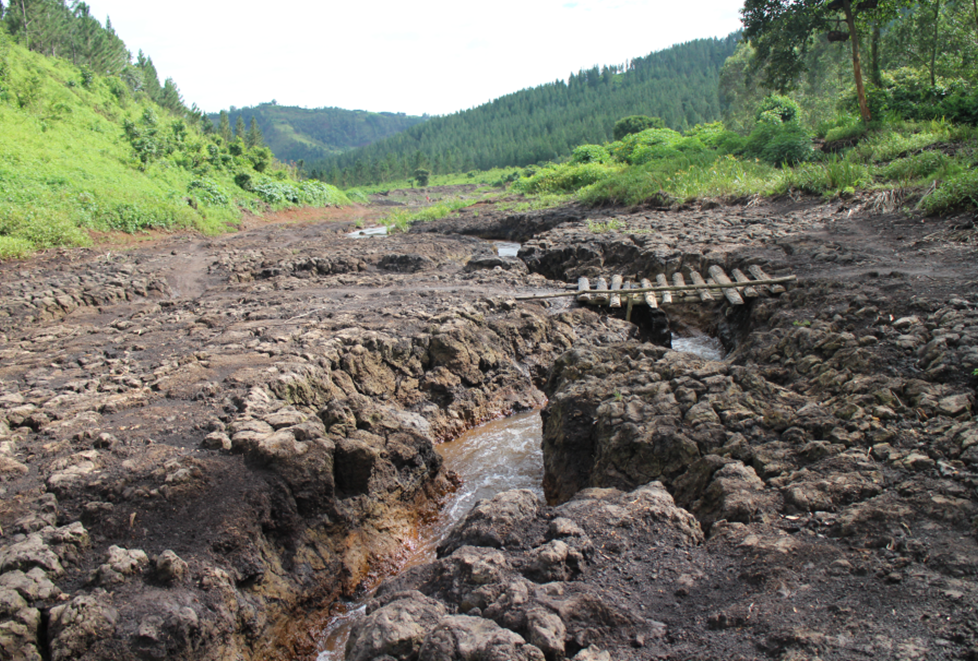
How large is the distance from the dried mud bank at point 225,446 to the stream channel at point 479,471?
16cm

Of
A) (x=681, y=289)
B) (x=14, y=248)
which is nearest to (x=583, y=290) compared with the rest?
(x=681, y=289)

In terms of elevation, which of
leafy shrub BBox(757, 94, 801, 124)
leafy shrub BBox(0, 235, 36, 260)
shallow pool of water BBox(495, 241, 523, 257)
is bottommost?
shallow pool of water BBox(495, 241, 523, 257)

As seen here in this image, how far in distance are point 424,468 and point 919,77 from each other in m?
20.8

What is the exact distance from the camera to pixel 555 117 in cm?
10306

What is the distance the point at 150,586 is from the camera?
3283 mm

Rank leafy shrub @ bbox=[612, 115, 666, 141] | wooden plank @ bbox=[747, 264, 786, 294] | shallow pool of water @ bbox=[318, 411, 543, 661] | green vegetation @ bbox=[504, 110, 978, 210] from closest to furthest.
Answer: shallow pool of water @ bbox=[318, 411, 543, 661]
wooden plank @ bbox=[747, 264, 786, 294]
green vegetation @ bbox=[504, 110, 978, 210]
leafy shrub @ bbox=[612, 115, 666, 141]

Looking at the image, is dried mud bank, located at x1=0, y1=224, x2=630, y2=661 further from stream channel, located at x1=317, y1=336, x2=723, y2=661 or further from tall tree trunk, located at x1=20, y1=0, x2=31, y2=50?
tall tree trunk, located at x1=20, y1=0, x2=31, y2=50

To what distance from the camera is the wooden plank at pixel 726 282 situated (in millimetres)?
8116

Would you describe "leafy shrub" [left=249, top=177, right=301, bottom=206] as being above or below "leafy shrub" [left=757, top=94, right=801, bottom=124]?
below

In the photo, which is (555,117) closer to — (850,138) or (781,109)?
(781,109)

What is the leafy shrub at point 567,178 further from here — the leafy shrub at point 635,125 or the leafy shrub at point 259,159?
the leafy shrub at point 635,125

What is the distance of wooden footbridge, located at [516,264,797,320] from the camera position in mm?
8141

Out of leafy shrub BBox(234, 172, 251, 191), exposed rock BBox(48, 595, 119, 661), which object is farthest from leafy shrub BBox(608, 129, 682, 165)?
exposed rock BBox(48, 595, 119, 661)

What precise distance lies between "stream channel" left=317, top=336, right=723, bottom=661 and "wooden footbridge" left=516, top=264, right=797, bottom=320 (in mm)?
2896
